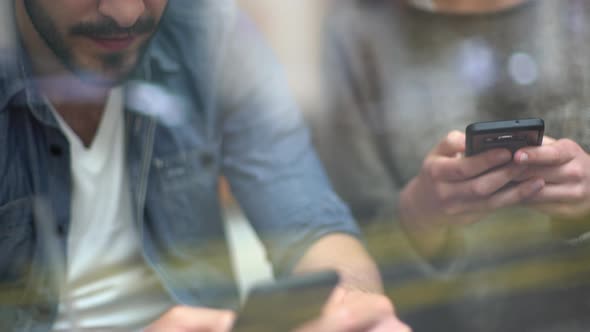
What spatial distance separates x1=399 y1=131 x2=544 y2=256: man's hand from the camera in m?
0.94

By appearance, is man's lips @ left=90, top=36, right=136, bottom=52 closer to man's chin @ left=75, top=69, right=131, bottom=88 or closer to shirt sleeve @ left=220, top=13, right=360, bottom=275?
man's chin @ left=75, top=69, right=131, bottom=88

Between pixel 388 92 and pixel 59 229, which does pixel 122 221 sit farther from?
pixel 388 92

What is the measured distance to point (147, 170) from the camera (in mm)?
1206

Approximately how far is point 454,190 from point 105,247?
1.91ft

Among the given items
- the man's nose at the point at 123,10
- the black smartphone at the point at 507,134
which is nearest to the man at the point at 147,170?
the man's nose at the point at 123,10

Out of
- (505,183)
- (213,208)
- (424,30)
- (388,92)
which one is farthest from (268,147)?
(505,183)

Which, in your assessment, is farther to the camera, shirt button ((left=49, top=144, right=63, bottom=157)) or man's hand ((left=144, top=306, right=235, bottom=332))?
shirt button ((left=49, top=144, right=63, bottom=157))

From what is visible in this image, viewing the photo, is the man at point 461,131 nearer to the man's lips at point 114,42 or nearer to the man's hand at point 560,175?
the man's hand at point 560,175

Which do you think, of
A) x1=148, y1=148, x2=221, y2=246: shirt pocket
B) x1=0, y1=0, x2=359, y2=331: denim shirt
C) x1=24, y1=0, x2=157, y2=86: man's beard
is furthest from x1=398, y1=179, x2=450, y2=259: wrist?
x1=24, y1=0, x2=157, y2=86: man's beard

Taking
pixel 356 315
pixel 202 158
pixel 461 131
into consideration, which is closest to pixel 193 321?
pixel 356 315

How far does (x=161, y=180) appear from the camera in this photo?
4.02ft

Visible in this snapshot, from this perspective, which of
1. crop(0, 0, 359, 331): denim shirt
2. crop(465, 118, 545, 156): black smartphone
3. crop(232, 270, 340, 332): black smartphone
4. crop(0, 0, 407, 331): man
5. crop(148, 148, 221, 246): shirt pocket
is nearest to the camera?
crop(232, 270, 340, 332): black smartphone

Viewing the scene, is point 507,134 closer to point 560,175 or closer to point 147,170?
point 560,175

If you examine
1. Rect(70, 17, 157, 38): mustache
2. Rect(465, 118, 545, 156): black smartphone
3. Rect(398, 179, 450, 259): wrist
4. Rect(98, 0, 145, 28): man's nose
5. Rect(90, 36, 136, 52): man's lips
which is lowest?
Rect(398, 179, 450, 259): wrist
